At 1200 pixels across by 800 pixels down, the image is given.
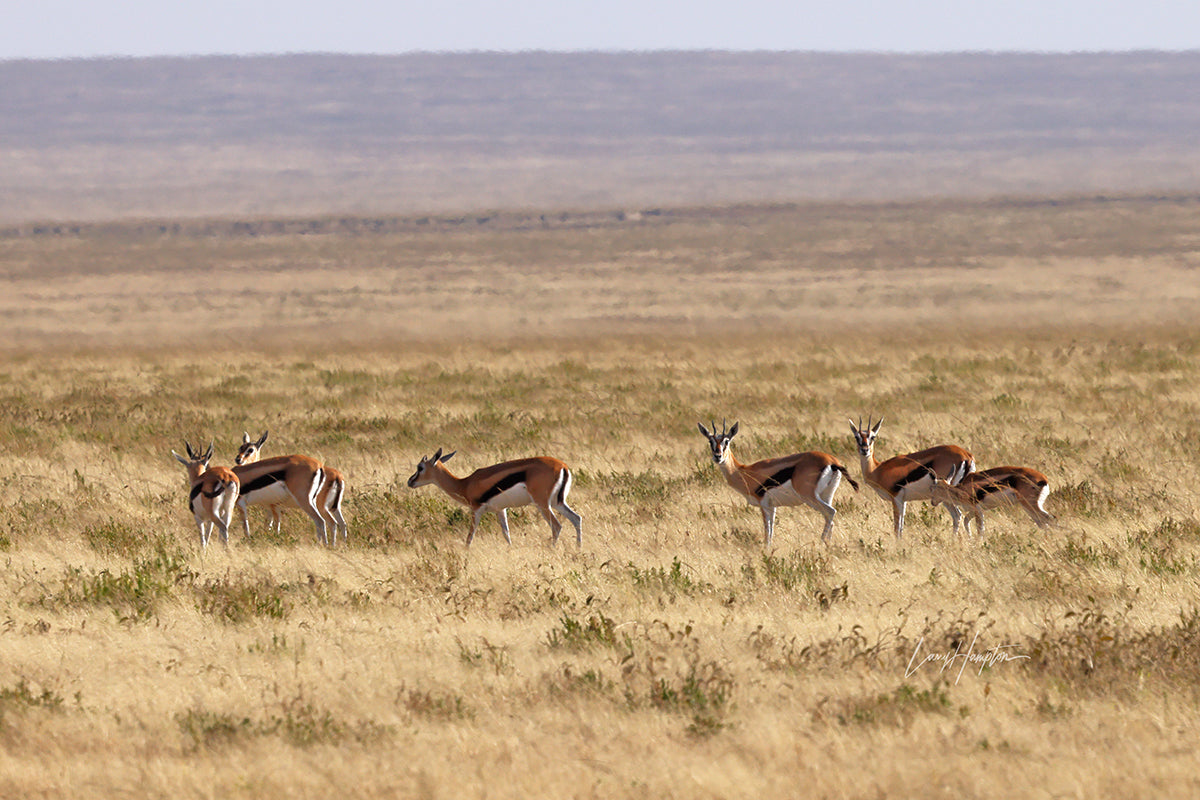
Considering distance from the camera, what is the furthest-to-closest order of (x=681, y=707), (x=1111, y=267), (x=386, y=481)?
(x=1111, y=267) < (x=386, y=481) < (x=681, y=707)

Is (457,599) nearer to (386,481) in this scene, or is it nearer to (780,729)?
(780,729)

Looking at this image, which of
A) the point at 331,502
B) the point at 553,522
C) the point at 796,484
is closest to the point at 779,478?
the point at 796,484

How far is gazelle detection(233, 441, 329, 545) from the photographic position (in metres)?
11.7

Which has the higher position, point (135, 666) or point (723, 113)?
point (723, 113)

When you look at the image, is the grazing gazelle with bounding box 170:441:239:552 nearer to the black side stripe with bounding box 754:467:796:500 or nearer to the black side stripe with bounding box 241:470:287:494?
the black side stripe with bounding box 241:470:287:494

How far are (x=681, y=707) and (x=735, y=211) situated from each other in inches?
3640

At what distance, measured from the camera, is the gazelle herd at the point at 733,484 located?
1142cm

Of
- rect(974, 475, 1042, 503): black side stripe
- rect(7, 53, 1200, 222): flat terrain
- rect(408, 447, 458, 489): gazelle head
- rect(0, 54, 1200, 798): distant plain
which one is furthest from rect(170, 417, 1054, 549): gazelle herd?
rect(7, 53, 1200, 222): flat terrain

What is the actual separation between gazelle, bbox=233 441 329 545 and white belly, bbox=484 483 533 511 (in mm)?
1387

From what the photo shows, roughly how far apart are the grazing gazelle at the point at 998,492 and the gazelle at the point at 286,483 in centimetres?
499

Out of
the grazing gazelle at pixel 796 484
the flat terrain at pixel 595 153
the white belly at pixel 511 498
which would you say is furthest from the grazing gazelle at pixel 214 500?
the flat terrain at pixel 595 153

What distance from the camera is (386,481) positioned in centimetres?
1495

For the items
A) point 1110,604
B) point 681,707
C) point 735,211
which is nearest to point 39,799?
point 681,707

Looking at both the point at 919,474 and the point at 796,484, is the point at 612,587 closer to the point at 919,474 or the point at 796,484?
the point at 796,484
